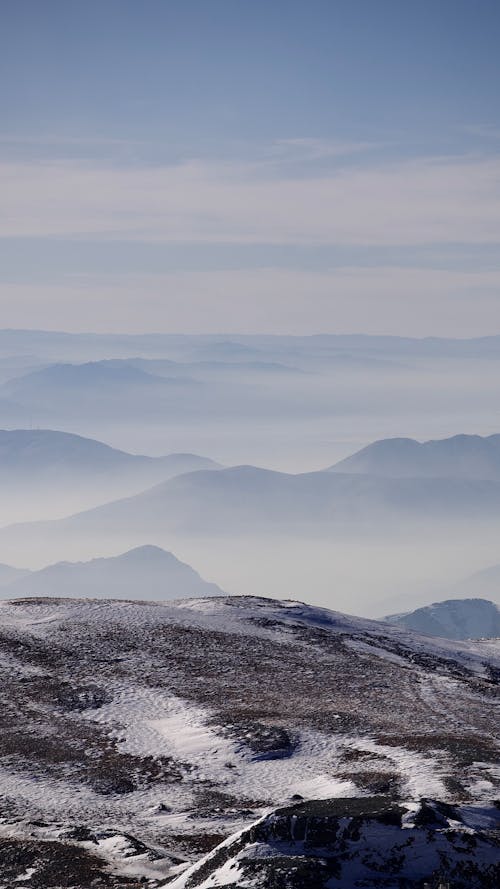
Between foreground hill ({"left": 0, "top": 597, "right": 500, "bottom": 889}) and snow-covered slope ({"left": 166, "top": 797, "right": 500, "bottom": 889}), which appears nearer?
snow-covered slope ({"left": 166, "top": 797, "right": 500, "bottom": 889})

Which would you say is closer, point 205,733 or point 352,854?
point 352,854

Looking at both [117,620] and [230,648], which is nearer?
[230,648]

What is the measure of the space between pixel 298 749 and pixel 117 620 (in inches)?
972

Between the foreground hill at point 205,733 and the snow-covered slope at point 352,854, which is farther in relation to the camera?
the foreground hill at point 205,733

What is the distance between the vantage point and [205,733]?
4338cm

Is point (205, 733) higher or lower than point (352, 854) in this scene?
lower

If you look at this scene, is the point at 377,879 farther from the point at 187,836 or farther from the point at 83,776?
the point at 83,776

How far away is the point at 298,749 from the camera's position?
4134 centimetres

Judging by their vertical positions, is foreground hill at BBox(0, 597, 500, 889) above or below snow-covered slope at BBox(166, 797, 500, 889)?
below

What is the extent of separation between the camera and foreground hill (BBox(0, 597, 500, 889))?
2773 cm

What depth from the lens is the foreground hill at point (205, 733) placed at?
2773 centimetres

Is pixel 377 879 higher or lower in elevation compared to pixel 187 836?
higher

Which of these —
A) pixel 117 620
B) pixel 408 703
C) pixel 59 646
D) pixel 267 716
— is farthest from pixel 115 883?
pixel 117 620

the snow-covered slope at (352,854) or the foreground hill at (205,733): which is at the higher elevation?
the snow-covered slope at (352,854)
